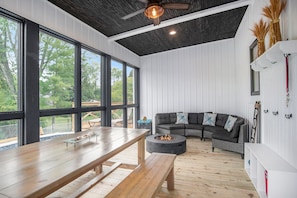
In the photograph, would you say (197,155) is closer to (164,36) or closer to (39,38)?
(164,36)

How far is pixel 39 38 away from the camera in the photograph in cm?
296

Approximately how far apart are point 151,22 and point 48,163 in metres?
3.72

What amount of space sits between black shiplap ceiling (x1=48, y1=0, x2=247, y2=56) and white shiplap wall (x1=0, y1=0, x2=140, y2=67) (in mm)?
126

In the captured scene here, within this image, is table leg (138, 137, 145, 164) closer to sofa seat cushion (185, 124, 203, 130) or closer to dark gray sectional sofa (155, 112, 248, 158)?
dark gray sectional sofa (155, 112, 248, 158)

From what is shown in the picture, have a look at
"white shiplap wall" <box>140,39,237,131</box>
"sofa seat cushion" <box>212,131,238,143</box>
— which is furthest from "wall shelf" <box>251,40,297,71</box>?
"white shiplap wall" <box>140,39,237,131</box>

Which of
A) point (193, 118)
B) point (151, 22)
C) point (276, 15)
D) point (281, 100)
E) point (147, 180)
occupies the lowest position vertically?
point (147, 180)

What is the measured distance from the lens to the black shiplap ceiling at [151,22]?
322cm

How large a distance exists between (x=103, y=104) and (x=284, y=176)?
400 centimetres

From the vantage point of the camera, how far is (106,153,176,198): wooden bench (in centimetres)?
160

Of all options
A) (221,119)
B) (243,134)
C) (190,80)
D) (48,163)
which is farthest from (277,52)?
(190,80)

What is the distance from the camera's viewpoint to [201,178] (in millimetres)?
2742

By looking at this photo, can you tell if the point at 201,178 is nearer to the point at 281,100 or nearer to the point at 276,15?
the point at 281,100

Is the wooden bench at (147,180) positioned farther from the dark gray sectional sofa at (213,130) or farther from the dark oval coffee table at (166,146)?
the dark gray sectional sofa at (213,130)

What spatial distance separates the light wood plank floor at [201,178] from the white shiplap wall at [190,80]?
2298 mm
